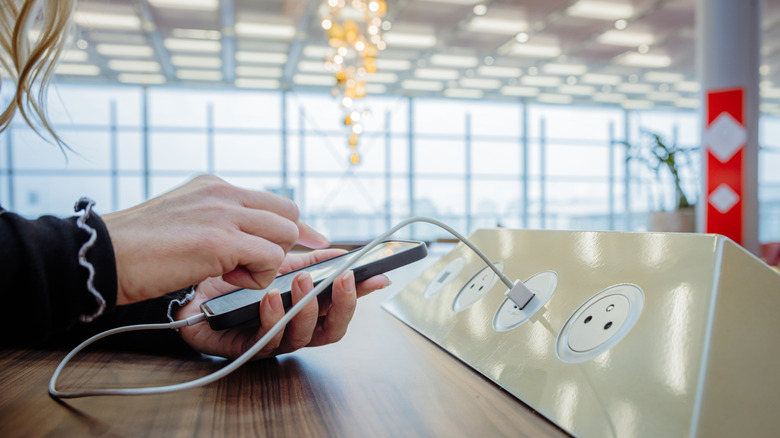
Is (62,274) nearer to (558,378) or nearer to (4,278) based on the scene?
(4,278)

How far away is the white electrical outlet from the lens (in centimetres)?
40

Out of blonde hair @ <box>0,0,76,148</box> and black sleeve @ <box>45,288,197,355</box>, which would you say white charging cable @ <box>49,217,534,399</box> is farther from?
blonde hair @ <box>0,0,76,148</box>

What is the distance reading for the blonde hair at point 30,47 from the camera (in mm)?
425

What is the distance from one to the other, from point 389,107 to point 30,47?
20.5 ft

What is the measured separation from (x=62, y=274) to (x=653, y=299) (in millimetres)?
292

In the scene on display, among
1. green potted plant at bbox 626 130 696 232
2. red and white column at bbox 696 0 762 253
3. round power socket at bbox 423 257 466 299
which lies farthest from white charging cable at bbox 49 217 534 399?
red and white column at bbox 696 0 762 253

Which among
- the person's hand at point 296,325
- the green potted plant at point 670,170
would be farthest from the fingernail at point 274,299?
the green potted plant at point 670,170

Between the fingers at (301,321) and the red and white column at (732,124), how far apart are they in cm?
216

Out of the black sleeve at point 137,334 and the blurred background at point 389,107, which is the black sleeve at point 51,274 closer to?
the black sleeve at point 137,334

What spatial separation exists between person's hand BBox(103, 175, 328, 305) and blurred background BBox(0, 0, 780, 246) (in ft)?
9.74

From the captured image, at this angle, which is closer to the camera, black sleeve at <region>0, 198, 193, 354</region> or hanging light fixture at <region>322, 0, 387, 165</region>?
black sleeve at <region>0, 198, 193, 354</region>

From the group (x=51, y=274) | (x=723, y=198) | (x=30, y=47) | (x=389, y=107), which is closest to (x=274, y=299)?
(x=51, y=274)

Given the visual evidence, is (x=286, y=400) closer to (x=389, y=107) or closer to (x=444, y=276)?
(x=444, y=276)

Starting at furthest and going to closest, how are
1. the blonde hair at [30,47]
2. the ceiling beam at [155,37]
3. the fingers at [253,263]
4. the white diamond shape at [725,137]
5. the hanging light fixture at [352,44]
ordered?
the ceiling beam at [155,37] < the hanging light fixture at [352,44] < the white diamond shape at [725,137] < the blonde hair at [30,47] < the fingers at [253,263]
